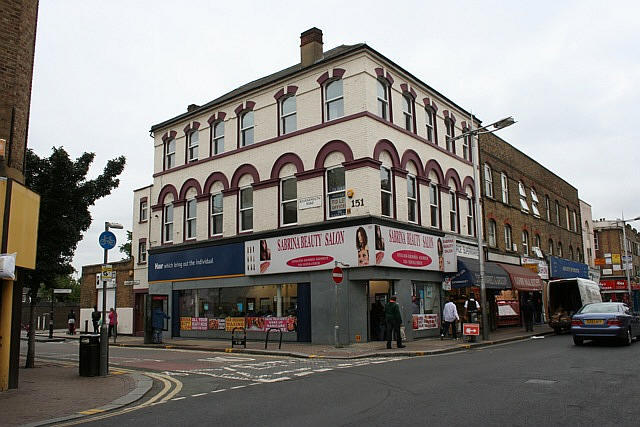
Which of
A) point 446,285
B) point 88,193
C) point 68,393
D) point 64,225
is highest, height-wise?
point 88,193

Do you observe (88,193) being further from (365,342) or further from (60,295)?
(60,295)

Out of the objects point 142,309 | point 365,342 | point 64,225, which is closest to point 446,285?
point 365,342

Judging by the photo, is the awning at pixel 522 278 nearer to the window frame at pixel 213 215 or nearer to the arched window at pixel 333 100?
the arched window at pixel 333 100

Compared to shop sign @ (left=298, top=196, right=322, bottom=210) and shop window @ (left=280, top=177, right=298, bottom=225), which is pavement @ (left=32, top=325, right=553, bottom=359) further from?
shop sign @ (left=298, top=196, right=322, bottom=210)

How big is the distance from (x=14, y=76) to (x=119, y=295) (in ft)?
81.3

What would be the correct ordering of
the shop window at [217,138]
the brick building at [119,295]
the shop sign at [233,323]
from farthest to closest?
the brick building at [119,295], the shop window at [217,138], the shop sign at [233,323]

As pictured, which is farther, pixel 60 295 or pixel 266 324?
pixel 60 295

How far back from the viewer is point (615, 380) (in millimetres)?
10719

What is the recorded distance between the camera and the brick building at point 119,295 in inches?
1313

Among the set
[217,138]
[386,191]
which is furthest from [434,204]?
[217,138]

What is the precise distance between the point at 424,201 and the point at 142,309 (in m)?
18.3

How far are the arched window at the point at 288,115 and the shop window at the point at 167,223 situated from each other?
906 centimetres

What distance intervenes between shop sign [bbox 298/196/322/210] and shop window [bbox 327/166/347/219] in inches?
17.3

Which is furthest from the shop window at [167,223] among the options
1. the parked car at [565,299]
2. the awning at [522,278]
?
the parked car at [565,299]
